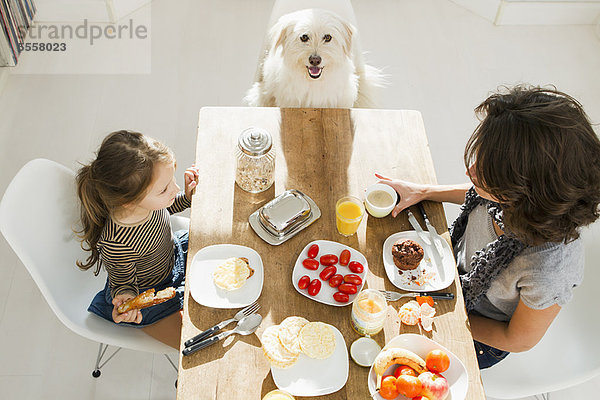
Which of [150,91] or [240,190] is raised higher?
[240,190]

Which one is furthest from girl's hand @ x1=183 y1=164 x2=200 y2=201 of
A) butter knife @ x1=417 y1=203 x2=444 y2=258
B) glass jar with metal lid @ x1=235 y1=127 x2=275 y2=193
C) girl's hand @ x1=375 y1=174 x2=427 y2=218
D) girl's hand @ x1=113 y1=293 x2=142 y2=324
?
butter knife @ x1=417 y1=203 x2=444 y2=258

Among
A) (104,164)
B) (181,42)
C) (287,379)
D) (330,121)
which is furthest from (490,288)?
(181,42)

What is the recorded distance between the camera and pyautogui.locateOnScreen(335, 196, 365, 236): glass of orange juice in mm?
1442

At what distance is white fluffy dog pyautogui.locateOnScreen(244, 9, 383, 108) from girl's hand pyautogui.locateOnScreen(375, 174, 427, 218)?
719mm

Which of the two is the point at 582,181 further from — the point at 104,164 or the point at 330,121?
the point at 104,164

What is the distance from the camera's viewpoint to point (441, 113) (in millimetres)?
2988

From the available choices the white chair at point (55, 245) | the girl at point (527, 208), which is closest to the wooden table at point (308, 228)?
the girl at point (527, 208)

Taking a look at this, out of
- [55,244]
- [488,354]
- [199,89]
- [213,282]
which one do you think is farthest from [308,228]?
[199,89]

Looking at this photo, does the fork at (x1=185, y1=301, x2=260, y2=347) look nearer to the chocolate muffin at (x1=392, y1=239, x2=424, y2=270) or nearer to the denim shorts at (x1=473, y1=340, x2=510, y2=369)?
the chocolate muffin at (x1=392, y1=239, x2=424, y2=270)

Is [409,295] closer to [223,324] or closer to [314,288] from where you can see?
[314,288]

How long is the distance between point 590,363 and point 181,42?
9.04ft

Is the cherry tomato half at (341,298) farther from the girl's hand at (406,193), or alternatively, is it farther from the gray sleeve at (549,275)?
the gray sleeve at (549,275)

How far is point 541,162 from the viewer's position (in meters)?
1.13

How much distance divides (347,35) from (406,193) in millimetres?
827
